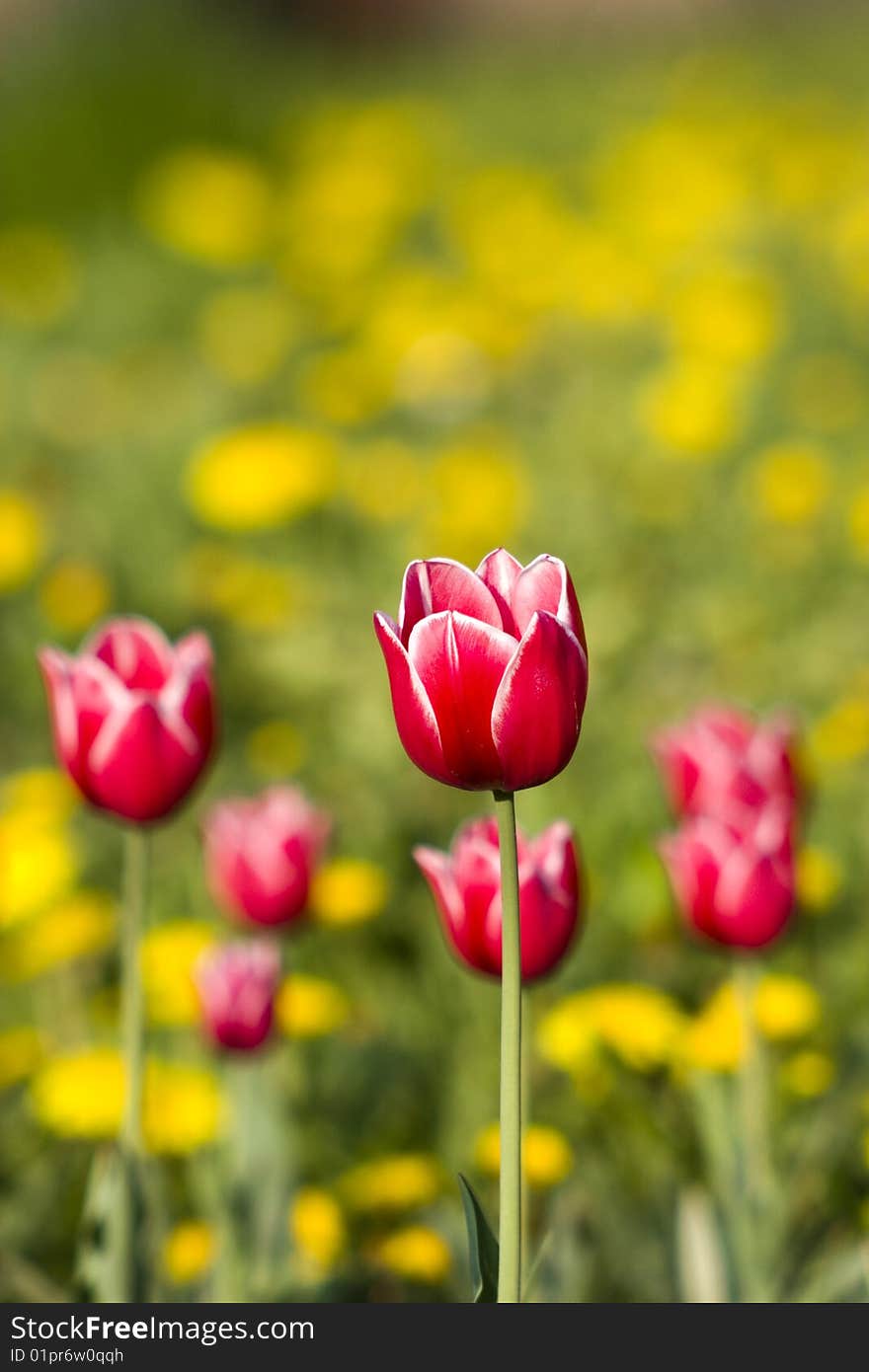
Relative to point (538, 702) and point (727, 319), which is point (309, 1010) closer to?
point (538, 702)

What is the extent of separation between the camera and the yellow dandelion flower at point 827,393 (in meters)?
3.26

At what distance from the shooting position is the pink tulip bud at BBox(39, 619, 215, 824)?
3.58 ft

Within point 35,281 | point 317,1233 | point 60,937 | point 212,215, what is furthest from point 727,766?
point 35,281

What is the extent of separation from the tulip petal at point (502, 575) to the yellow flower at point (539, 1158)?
598 millimetres

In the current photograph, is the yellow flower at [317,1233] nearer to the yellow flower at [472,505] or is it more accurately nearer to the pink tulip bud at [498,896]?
the pink tulip bud at [498,896]

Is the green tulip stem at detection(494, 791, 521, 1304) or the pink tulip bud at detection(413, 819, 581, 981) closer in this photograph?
the green tulip stem at detection(494, 791, 521, 1304)

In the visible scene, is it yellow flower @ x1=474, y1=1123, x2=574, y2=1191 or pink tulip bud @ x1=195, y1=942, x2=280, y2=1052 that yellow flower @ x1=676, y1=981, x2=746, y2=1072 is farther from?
pink tulip bud @ x1=195, y1=942, x2=280, y2=1052

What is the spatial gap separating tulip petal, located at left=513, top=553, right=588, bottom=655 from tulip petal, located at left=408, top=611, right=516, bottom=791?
28 mm

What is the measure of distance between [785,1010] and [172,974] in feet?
1.93

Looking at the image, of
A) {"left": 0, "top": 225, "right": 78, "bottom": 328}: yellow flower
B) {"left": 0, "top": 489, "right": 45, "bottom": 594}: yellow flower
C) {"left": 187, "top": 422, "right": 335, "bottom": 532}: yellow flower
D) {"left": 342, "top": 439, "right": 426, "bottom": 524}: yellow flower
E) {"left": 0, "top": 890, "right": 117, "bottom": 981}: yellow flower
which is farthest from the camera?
{"left": 0, "top": 225, "right": 78, "bottom": 328}: yellow flower

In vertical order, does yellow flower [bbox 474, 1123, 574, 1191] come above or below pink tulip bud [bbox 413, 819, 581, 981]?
below

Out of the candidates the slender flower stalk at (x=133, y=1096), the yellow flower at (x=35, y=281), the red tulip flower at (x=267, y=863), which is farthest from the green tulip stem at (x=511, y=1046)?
the yellow flower at (x=35, y=281)

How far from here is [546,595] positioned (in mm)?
845

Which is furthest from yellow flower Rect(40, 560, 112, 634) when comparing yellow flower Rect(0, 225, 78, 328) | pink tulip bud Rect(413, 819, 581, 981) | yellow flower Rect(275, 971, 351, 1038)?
yellow flower Rect(0, 225, 78, 328)
